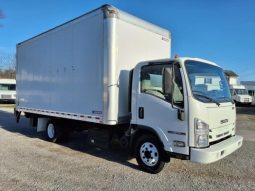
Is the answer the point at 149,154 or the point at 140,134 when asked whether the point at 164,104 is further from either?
the point at 149,154

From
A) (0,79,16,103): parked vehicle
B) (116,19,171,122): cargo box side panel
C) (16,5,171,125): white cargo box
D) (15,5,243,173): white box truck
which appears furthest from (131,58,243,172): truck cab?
(0,79,16,103): parked vehicle

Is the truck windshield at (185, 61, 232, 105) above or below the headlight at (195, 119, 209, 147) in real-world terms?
above

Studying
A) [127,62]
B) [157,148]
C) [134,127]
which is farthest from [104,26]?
[157,148]

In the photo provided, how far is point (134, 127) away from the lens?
6.78 m

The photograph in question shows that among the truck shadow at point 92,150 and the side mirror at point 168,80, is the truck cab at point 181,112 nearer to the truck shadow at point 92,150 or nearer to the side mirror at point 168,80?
the side mirror at point 168,80

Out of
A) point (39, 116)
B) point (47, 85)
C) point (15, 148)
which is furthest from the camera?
point (39, 116)

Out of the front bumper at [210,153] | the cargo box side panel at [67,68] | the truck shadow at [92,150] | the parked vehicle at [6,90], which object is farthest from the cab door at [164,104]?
the parked vehicle at [6,90]

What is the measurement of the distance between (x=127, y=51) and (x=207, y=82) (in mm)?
2077

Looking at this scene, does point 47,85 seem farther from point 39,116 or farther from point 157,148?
point 157,148

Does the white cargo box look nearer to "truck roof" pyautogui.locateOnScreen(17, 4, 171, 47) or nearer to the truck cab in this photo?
→ "truck roof" pyautogui.locateOnScreen(17, 4, 171, 47)

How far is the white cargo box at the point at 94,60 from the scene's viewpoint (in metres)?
6.87

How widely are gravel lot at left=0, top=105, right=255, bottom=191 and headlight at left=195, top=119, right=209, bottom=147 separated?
85 cm

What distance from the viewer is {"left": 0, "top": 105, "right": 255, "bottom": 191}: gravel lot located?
5.67 metres

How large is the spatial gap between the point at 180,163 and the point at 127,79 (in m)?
2.44
